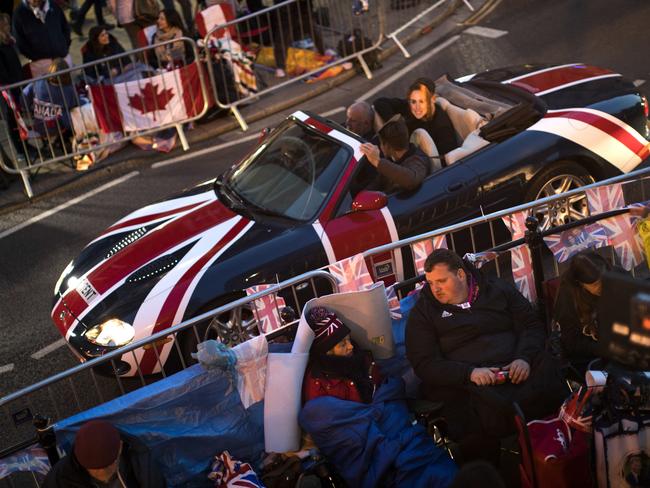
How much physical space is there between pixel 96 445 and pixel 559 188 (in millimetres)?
4631

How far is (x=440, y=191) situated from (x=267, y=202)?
55.2 inches

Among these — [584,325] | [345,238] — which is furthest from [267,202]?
[584,325]

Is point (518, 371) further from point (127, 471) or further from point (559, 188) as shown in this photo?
point (559, 188)

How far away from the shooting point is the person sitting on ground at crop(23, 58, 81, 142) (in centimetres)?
1160

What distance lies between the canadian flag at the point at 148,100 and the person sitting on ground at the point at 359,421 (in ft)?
20.8

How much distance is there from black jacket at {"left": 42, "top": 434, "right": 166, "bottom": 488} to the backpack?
8328 mm

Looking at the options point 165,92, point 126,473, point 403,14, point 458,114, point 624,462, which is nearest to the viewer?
point 624,462

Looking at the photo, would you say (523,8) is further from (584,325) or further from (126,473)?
(126,473)

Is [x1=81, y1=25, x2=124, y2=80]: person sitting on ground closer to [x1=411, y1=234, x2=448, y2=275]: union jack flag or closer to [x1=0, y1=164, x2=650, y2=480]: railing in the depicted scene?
[x1=0, y1=164, x2=650, y2=480]: railing

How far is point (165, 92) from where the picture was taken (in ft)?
39.3

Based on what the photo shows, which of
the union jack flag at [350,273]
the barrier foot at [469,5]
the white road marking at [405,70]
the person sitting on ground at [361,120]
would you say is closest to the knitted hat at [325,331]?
the union jack flag at [350,273]

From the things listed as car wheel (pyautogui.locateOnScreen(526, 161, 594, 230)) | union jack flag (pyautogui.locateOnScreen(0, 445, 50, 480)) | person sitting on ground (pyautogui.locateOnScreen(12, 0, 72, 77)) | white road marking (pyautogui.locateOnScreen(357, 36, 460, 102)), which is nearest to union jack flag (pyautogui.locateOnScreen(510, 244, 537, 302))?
car wheel (pyautogui.locateOnScreen(526, 161, 594, 230))

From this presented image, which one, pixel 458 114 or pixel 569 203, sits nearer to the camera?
pixel 569 203

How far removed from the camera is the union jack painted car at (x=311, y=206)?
7.47m
